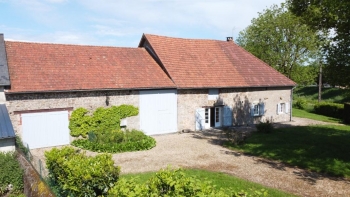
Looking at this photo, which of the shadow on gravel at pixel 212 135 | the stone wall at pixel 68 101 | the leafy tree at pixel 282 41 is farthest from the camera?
the leafy tree at pixel 282 41

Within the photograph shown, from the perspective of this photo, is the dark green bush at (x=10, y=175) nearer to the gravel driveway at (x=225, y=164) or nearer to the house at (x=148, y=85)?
the gravel driveway at (x=225, y=164)

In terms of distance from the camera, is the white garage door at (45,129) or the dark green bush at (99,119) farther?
the dark green bush at (99,119)

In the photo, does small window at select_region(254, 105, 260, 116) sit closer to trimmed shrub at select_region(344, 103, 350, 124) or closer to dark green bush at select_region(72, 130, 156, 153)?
trimmed shrub at select_region(344, 103, 350, 124)

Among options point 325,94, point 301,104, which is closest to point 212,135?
point 301,104

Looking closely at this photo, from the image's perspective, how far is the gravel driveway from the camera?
35.3ft

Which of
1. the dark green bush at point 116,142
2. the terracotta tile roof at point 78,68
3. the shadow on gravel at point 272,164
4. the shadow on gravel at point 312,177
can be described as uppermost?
the terracotta tile roof at point 78,68

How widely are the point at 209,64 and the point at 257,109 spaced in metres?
5.99

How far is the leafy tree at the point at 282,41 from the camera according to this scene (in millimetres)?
34656

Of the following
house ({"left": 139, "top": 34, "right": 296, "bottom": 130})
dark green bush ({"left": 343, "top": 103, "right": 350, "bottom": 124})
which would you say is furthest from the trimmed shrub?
house ({"left": 139, "top": 34, "right": 296, "bottom": 130})

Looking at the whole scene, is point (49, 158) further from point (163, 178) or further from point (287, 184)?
point (287, 184)

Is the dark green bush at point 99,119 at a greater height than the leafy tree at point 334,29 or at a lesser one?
lesser

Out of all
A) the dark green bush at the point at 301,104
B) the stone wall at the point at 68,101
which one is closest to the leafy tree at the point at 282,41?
the dark green bush at the point at 301,104

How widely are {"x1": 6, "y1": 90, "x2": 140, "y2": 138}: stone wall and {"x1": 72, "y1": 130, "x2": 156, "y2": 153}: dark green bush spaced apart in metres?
2.04

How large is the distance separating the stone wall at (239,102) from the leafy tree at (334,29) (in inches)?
380
